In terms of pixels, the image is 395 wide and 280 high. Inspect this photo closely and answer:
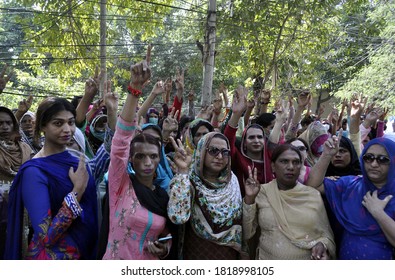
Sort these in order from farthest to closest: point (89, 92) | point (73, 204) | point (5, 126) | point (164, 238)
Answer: point (5, 126) < point (89, 92) < point (164, 238) < point (73, 204)

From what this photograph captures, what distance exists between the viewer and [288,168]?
2686 millimetres

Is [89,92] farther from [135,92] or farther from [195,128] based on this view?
[195,128]

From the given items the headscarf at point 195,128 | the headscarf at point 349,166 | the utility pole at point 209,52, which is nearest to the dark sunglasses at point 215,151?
the headscarf at point 195,128

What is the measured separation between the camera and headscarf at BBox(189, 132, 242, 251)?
2.50 m

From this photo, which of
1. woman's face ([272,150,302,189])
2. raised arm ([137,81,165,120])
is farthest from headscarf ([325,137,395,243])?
raised arm ([137,81,165,120])

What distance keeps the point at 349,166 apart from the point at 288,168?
0.89 m

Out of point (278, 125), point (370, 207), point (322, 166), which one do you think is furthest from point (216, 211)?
point (278, 125)

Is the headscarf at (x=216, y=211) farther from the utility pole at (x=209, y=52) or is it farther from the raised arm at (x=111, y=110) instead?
the utility pole at (x=209, y=52)

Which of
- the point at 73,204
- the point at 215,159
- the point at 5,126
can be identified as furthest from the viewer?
the point at 5,126

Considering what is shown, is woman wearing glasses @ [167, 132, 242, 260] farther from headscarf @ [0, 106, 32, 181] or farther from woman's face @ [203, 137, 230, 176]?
headscarf @ [0, 106, 32, 181]

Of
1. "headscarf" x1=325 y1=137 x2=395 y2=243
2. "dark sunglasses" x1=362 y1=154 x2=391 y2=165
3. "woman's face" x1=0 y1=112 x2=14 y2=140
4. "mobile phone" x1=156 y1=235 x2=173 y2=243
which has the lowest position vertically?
"mobile phone" x1=156 y1=235 x2=173 y2=243

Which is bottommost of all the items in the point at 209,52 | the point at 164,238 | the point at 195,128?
the point at 164,238

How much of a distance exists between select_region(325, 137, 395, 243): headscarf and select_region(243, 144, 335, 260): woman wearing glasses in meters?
0.11

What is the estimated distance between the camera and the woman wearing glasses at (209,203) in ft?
7.95
